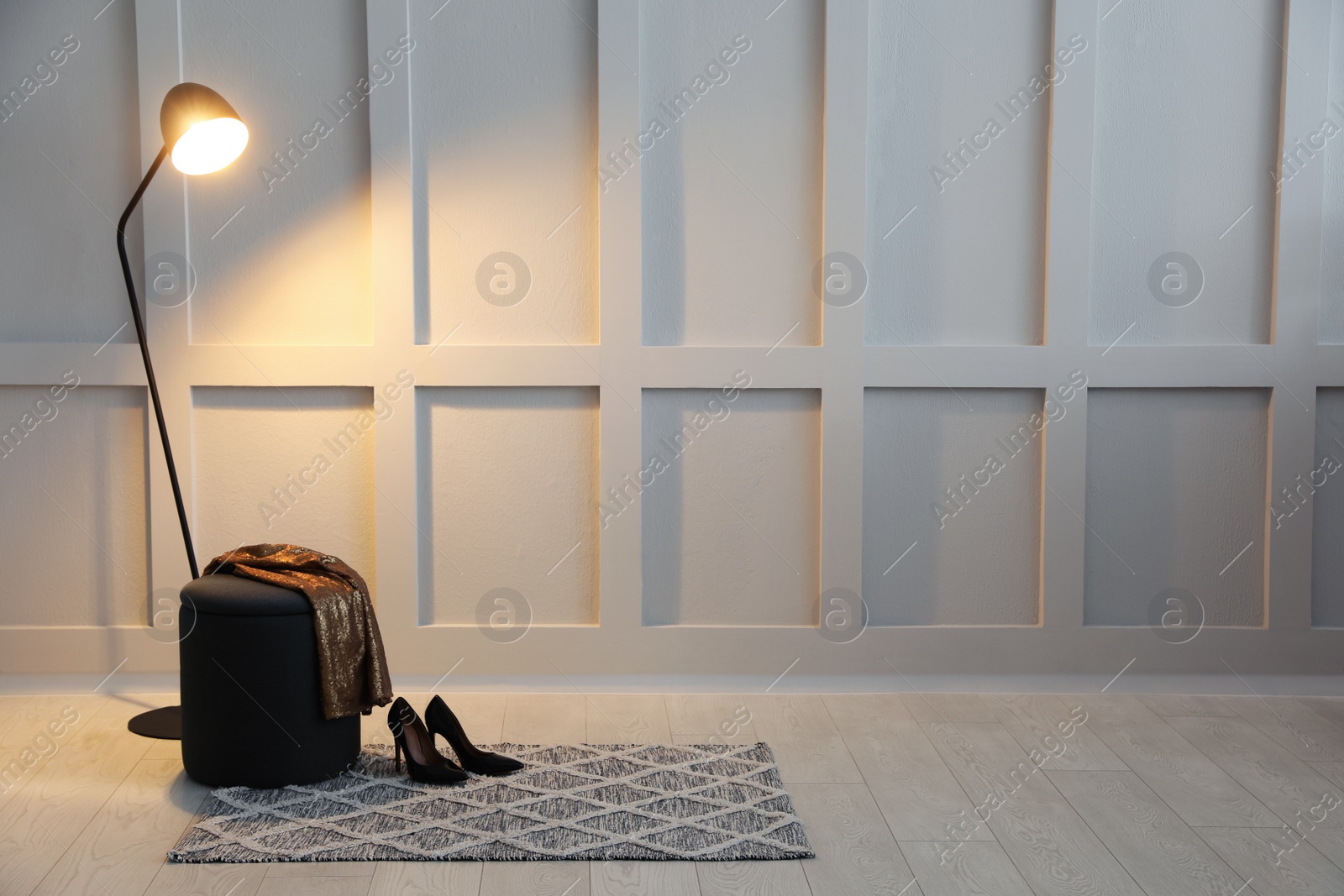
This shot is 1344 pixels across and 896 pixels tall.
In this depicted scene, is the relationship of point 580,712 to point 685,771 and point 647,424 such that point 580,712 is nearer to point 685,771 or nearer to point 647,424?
point 685,771

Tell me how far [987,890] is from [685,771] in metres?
0.80

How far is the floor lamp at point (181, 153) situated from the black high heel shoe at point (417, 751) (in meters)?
0.67

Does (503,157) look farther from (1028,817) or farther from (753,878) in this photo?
(1028,817)

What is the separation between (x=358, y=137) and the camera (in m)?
3.03

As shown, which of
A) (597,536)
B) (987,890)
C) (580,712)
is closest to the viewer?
(987,890)

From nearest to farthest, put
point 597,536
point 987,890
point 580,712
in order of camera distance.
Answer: point 987,890 → point 580,712 → point 597,536

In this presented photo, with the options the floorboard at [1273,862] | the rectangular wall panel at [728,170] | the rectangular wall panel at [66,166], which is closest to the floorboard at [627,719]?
the rectangular wall panel at [728,170]

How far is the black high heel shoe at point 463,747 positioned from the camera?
96.6 inches

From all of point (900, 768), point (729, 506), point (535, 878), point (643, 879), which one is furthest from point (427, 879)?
point (729, 506)

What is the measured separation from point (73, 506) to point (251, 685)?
121cm

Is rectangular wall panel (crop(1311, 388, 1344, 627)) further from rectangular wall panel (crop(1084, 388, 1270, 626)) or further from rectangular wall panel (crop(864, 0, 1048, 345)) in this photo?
rectangular wall panel (crop(864, 0, 1048, 345))

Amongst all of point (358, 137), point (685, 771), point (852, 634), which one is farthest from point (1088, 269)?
point (358, 137)

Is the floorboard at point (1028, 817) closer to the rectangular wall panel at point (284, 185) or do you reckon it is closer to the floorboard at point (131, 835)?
the floorboard at point (131, 835)

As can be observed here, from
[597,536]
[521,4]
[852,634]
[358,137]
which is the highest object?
[521,4]
